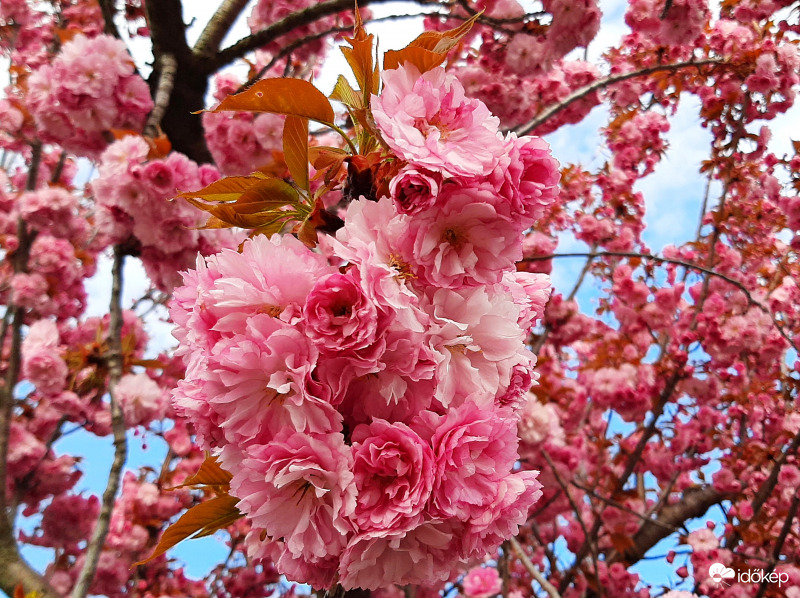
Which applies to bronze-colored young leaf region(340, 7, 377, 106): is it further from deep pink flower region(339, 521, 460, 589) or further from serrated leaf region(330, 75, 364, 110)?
deep pink flower region(339, 521, 460, 589)

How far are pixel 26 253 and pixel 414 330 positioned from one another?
10.5 feet

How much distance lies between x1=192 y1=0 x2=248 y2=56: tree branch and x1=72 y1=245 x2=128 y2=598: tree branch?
99 centimetres

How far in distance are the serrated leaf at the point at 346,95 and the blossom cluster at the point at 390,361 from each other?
0.35 ft

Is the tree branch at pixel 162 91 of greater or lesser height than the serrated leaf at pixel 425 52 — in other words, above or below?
above

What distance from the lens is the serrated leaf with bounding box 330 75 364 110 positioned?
700 millimetres

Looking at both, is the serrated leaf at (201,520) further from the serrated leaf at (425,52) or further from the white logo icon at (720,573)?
the white logo icon at (720,573)

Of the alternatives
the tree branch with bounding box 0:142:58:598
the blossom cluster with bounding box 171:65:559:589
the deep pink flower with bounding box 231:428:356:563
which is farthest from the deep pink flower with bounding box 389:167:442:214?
the tree branch with bounding box 0:142:58:598

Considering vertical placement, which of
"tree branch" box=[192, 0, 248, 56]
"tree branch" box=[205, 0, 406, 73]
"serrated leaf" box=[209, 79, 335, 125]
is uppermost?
"tree branch" box=[192, 0, 248, 56]

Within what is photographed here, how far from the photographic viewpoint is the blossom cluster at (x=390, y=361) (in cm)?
54

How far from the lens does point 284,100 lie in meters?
0.64

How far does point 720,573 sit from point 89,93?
10.8ft

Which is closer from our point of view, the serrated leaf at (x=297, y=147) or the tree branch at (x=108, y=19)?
the serrated leaf at (x=297, y=147)

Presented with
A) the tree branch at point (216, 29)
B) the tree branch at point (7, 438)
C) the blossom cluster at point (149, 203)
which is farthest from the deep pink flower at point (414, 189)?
the tree branch at point (216, 29)

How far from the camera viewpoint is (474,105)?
618 mm
